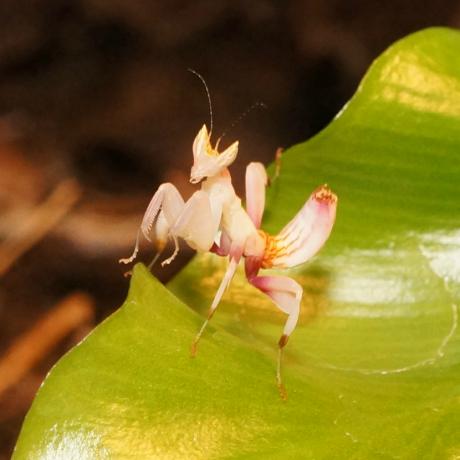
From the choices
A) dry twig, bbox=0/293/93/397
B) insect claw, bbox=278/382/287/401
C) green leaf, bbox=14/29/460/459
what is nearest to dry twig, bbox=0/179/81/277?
dry twig, bbox=0/293/93/397

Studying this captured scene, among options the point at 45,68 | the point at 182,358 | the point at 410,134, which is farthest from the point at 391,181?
the point at 45,68

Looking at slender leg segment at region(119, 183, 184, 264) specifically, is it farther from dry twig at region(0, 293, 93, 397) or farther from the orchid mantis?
dry twig at region(0, 293, 93, 397)

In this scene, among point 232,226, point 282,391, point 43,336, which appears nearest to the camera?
point 282,391

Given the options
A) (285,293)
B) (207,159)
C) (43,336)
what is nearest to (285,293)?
(285,293)

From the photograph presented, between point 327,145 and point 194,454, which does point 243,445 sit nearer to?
point 194,454

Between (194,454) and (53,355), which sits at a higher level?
(194,454)

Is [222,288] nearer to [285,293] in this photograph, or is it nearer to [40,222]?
[285,293]
